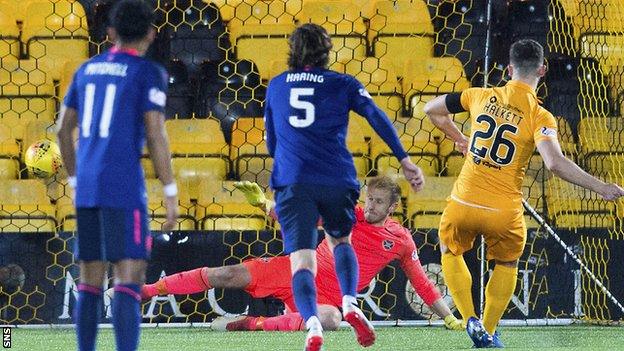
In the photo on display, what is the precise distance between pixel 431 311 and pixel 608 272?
1.29m

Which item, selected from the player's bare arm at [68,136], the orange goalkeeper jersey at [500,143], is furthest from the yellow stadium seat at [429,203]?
the player's bare arm at [68,136]

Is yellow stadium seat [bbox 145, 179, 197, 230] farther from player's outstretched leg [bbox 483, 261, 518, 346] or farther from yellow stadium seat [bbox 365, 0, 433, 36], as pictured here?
player's outstretched leg [bbox 483, 261, 518, 346]

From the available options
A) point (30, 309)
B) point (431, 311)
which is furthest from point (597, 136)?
point (30, 309)

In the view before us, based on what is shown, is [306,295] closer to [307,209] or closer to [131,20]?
[307,209]

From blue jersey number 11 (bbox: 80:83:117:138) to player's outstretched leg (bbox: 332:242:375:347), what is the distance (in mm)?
1492

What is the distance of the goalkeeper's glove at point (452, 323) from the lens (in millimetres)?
8117

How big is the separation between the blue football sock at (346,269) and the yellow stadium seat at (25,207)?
426 cm

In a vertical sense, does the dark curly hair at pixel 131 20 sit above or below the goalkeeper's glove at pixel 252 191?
above

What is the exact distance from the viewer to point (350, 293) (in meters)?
5.52

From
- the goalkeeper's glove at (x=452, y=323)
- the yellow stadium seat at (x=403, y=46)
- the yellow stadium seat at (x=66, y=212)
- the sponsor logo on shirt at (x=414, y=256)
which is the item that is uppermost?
the yellow stadium seat at (x=403, y=46)

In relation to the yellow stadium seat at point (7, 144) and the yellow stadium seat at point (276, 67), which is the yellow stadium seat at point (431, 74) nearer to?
the yellow stadium seat at point (276, 67)

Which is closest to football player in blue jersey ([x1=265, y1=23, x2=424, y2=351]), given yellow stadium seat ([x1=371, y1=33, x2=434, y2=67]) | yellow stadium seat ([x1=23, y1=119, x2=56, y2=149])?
yellow stadium seat ([x1=23, y1=119, x2=56, y2=149])

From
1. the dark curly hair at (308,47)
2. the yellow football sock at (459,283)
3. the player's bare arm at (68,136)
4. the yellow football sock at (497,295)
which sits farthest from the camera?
the yellow football sock at (459,283)

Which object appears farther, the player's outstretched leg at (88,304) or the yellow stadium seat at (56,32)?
the yellow stadium seat at (56,32)
